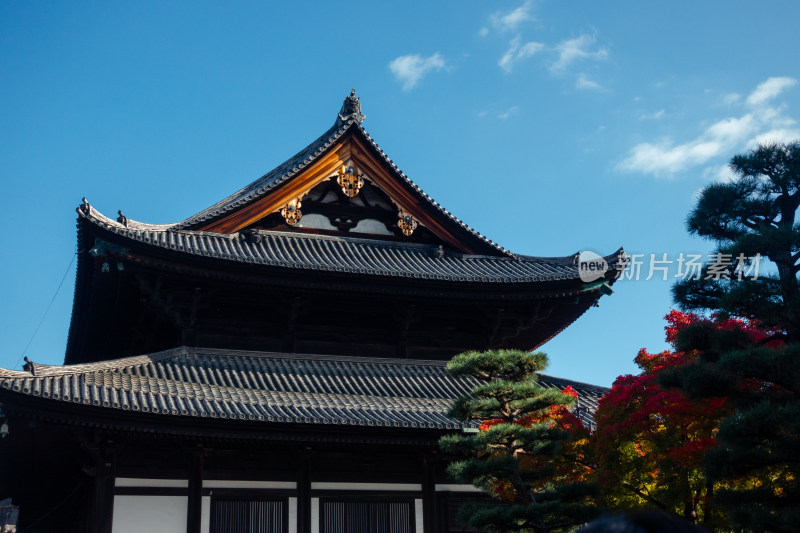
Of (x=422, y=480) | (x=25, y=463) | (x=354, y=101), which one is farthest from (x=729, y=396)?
(x=25, y=463)

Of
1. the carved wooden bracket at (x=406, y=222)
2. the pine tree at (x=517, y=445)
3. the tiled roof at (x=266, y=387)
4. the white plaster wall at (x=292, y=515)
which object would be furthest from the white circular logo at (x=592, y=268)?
the white plaster wall at (x=292, y=515)

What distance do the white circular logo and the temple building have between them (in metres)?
0.13

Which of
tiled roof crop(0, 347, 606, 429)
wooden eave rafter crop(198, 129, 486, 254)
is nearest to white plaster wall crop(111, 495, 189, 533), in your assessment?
tiled roof crop(0, 347, 606, 429)

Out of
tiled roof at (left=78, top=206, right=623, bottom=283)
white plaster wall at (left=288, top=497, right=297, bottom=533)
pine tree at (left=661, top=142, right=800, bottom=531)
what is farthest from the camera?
tiled roof at (left=78, top=206, right=623, bottom=283)

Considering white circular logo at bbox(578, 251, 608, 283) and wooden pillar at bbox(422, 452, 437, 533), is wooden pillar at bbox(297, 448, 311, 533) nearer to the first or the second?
wooden pillar at bbox(422, 452, 437, 533)

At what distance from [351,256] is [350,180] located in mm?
2078

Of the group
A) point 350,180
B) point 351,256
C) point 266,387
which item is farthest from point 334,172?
point 266,387

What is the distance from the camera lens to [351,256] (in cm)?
2027

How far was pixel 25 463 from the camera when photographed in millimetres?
20188

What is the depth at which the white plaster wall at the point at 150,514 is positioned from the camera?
15.6m

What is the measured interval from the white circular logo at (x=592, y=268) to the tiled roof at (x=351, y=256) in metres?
0.18

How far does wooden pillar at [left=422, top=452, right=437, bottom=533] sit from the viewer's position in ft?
56.5

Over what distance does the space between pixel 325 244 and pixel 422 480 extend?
6.39 m

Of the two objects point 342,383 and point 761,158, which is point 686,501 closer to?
point 761,158
